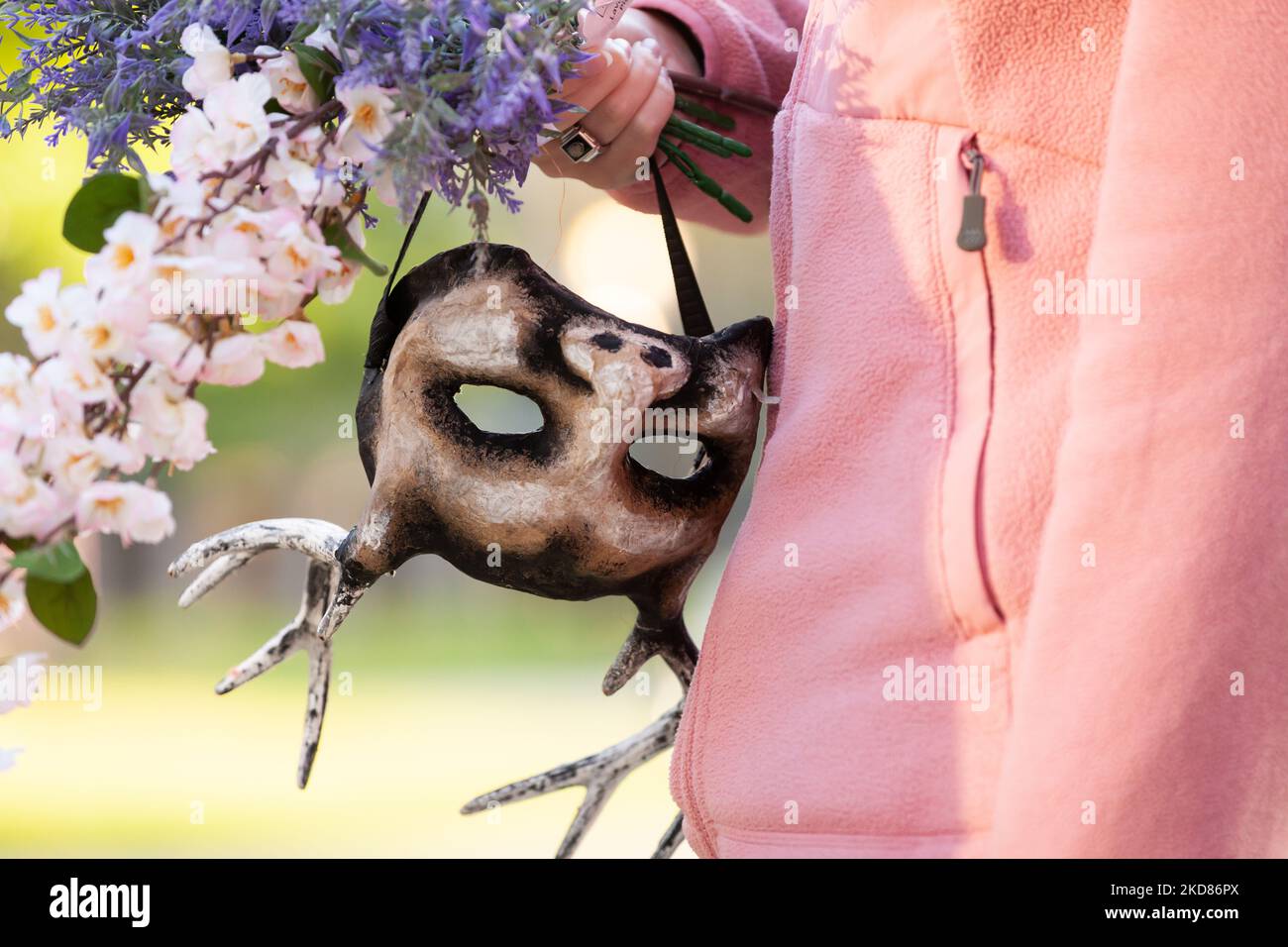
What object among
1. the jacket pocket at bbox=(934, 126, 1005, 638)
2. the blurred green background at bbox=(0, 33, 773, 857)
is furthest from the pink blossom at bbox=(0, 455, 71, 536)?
the blurred green background at bbox=(0, 33, 773, 857)

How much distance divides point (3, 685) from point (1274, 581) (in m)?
0.86

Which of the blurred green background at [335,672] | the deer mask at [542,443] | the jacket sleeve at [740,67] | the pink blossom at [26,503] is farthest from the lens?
the blurred green background at [335,672]

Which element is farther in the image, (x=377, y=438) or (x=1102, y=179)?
(x=377, y=438)

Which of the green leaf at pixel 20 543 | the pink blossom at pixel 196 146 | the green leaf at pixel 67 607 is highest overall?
the pink blossom at pixel 196 146

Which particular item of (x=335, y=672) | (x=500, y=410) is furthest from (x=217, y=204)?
(x=500, y=410)

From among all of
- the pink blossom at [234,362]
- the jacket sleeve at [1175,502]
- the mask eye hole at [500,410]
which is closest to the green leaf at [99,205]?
the pink blossom at [234,362]

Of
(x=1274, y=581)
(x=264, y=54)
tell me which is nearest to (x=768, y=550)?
(x=1274, y=581)

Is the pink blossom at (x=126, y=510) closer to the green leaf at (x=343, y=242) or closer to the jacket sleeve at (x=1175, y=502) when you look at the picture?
the green leaf at (x=343, y=242)

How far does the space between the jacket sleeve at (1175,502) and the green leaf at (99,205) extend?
65 cm

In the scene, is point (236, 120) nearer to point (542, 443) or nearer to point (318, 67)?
point (318, 67)

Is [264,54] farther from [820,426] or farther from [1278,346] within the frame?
[1278,346]

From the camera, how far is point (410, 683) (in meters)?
8.61

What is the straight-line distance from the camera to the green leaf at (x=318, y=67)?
2.92 feet
